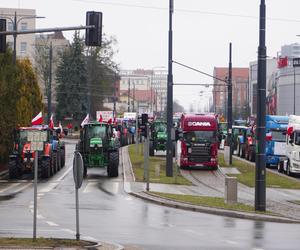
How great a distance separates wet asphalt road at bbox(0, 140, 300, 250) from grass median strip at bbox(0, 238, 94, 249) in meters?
1.31

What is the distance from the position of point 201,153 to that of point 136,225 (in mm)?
26802

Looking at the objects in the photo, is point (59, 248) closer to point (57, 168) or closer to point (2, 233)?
point (2, 233)

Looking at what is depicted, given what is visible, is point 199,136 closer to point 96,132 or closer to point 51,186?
point 96,132

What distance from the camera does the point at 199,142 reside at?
47438 mm

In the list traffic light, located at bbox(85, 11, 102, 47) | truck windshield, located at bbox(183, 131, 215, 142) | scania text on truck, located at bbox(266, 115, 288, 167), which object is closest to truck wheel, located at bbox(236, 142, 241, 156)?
scania text on truck, located at bbox(266, 115, 288, 167)

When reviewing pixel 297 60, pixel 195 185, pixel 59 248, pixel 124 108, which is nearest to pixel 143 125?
pixel 195 185

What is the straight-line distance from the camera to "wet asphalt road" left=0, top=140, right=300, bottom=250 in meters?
17.4

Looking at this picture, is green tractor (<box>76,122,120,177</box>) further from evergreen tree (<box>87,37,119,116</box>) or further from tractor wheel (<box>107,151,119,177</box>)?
evergreen tree (<box>87,37,119,116</box>)

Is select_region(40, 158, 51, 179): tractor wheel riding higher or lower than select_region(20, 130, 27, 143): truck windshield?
lower

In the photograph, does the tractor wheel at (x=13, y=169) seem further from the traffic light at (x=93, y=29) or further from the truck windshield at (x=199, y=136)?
the traffic light at (x=93, y=29)

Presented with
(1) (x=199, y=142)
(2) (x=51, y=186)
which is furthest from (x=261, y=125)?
(1) (x=199, y=142)

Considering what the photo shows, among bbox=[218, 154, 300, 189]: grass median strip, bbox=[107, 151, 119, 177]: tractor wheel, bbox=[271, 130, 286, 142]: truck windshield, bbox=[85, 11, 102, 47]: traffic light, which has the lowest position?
bbox=[218, 154, 300, 189]: grass median strip

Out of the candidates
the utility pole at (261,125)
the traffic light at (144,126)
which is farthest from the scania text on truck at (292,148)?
the utility pole at (261,125)

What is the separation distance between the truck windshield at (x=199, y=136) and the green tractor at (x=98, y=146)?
23.9 ft
